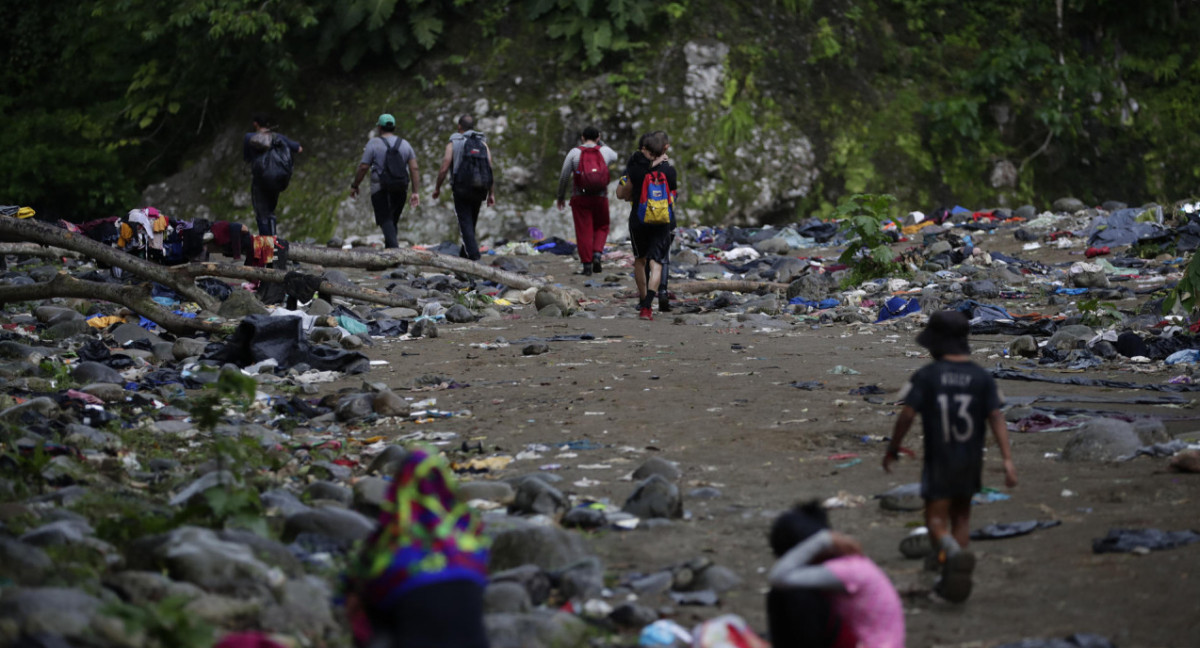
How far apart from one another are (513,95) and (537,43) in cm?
108

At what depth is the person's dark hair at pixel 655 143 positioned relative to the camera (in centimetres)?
991

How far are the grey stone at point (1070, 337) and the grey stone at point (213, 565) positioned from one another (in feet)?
20.4

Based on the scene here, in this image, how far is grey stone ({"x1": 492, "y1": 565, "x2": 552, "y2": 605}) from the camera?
364cm

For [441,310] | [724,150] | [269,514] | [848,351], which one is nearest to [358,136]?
[724,150]

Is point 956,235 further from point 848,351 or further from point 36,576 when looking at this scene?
point 36,576

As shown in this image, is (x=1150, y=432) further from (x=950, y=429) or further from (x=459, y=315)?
(x=459, y=315)

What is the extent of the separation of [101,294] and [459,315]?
10.9 ft

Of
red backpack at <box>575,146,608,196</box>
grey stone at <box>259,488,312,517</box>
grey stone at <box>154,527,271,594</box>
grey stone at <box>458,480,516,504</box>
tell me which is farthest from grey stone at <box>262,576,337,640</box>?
→ red backpack at <box>575,146,608,196</box>

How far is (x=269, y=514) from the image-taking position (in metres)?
4.30

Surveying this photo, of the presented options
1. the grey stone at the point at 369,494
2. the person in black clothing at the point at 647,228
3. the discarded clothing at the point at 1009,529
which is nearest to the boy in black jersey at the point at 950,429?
the discarded clothing at the point at 1009,529

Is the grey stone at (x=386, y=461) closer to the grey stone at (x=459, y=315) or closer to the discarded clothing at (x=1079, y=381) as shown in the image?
the discarded clothing at (x=1079, y=381)

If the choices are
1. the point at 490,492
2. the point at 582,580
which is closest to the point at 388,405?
the point at 490,492

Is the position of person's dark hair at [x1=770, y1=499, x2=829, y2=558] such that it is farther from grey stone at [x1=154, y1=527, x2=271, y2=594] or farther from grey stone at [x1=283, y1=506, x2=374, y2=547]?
grey stone at [x1=283, y1=506, x2=374, y2=547]

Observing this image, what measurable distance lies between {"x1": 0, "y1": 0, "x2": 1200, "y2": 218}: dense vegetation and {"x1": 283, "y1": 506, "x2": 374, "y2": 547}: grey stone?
14471 mm
